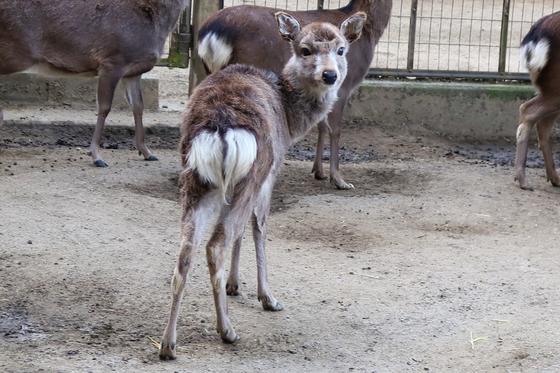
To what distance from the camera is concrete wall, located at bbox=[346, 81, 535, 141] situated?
405 inches

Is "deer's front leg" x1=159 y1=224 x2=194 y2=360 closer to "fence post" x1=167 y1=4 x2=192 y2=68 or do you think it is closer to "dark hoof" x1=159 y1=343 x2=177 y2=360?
"dark hoof" x1=159 y1=343 x2=177 y2=360

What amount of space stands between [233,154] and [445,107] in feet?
19.4

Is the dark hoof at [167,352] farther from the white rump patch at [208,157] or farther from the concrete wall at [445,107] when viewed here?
the concrete wall at [445,107]

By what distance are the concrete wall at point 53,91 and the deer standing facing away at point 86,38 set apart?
1.28m

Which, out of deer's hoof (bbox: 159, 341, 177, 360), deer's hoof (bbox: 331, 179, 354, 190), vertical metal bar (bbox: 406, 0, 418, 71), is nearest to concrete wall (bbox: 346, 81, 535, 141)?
vertical metal bar (bbox: 406, 0, 418, 71)

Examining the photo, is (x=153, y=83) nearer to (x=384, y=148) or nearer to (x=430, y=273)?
(x=384, y=148)

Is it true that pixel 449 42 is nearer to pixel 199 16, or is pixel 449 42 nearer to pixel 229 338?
pixel 199 16

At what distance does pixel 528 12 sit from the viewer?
14.6 metres

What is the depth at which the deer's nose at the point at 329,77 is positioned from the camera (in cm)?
594

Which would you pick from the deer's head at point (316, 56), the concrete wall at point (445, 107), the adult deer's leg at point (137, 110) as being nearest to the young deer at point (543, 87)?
the concrete wall at point (445, 107)

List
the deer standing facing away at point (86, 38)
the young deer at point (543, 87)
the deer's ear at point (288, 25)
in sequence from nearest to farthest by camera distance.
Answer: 1. the deer's ear at point (288, 25)
2. the deer standing facing away at point (86, 38)
3. the young deer at point (543, 87)

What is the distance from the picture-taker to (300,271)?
20.7ft

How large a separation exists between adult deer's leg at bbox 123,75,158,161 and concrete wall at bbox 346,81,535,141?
2324 millimetres

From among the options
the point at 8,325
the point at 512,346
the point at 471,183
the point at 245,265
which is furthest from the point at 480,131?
the point at 8,325
